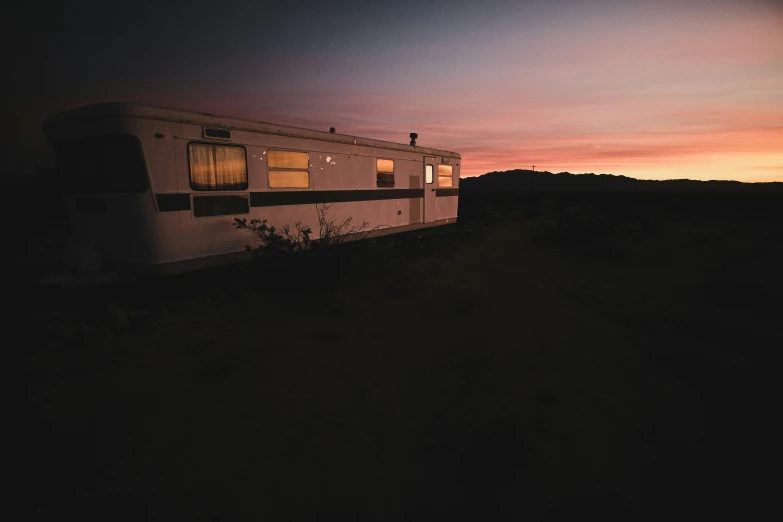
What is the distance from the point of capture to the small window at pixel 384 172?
10.6m

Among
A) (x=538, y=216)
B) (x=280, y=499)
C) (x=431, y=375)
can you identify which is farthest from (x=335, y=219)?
(x=538, y=216)

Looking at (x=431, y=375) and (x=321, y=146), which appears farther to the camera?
(x=321, y=146)

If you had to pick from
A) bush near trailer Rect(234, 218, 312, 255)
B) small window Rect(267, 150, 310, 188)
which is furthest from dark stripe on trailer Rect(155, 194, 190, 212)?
small window Rect(267, 150, 310, 188)

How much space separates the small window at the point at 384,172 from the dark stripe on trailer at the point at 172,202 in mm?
5232

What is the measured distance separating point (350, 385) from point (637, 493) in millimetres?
2536

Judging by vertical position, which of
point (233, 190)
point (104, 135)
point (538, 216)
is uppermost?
point (104, 135)

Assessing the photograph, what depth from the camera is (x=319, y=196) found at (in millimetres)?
8734

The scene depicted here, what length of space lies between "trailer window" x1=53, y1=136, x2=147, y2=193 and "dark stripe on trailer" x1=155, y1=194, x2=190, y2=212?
0.27m

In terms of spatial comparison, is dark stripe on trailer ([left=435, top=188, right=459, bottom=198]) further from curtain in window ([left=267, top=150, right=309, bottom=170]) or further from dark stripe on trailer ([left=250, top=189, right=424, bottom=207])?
curtain in window ([left=267, top=150, right=309, bottom=170])

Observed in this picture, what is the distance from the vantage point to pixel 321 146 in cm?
864

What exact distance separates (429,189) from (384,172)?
2663 mm

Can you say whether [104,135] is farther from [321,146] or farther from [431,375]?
[431,375]

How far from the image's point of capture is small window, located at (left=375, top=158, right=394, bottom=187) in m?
10.6

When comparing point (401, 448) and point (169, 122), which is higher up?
point (169, 122)
